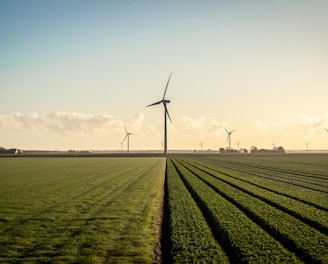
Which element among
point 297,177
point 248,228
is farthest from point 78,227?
point 297,177

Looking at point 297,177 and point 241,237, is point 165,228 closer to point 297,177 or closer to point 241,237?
point 241,237

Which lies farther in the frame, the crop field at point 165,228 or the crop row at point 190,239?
the crop field at point 165,228

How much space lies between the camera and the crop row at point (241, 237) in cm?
1129

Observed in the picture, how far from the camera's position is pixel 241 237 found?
532 inches

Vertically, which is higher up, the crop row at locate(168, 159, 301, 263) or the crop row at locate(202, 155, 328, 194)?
the crop row at locate(202, 155, 328, 194)

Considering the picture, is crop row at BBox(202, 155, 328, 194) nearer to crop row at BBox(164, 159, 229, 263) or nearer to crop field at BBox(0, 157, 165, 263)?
crop row at BBox(164, 159, 229, 263)

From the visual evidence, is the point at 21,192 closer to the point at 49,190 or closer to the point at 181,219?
the point at 49,190

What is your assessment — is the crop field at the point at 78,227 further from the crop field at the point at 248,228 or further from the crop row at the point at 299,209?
the crop row at the point at 299,209

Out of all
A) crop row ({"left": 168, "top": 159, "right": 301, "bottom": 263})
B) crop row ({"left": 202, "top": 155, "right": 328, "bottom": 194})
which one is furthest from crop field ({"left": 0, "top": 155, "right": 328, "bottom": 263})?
crop row ({"left": 202, "top": 155, "right": 328, "bottom": 194})

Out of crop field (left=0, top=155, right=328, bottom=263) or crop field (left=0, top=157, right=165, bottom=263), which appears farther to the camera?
crop field (left=0, top=157, right=165, bottom=263)

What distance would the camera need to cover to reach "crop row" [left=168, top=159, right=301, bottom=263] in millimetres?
11289

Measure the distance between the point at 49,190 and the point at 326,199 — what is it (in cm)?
2166

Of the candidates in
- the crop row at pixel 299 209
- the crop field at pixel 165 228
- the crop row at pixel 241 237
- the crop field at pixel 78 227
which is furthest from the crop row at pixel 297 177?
the crop field at pixel 78 227

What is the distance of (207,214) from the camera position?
18.3 metres
